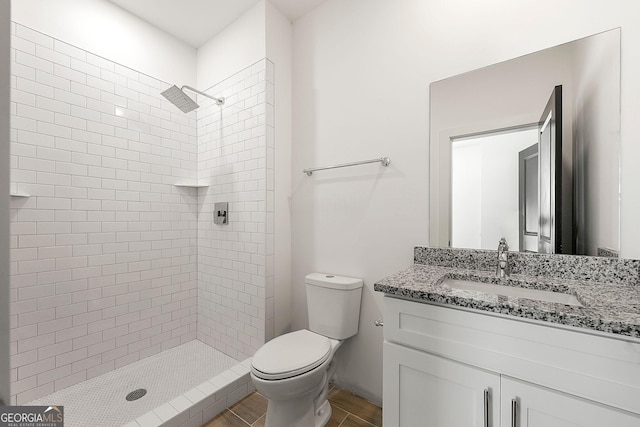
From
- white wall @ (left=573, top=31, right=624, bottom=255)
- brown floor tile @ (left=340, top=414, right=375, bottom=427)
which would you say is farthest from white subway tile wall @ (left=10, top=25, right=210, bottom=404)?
white wall @ (left=573, top=31, right=624, bottom=255)

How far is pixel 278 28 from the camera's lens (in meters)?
2.06

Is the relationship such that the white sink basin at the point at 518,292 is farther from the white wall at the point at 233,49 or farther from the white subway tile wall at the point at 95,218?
the white wall at the point at 233,49

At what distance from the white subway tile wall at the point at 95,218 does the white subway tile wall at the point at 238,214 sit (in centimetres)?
4

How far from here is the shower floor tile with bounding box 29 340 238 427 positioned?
1.60 meters

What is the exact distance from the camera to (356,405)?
5.54ft

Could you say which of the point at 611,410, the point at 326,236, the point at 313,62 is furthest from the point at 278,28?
the point at 611,410

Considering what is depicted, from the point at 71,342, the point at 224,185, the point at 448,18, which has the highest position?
the point at 448,18

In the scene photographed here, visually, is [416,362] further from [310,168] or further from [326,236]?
[310,168]

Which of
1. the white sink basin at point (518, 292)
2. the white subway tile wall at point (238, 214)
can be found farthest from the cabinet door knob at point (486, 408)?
the white subway tile wall at point (238, 214)

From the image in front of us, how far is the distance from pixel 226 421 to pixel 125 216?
62.8 inches

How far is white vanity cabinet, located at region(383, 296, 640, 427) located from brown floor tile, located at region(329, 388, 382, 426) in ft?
1.93

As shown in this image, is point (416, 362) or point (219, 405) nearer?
point (416, 362)

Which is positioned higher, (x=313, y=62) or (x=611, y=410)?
(x=313, y=62)

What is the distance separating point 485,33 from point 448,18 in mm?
226
